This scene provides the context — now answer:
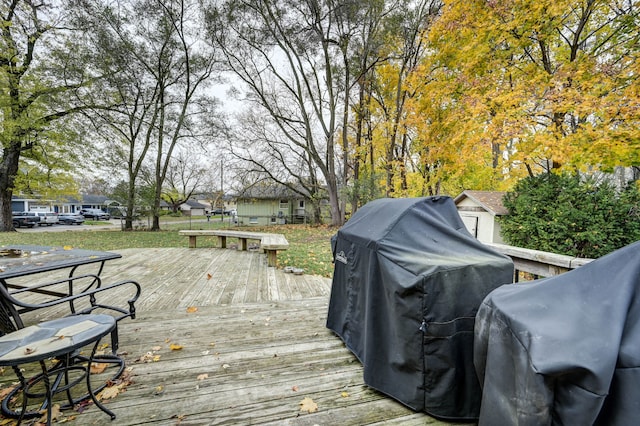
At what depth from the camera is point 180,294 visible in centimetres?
404

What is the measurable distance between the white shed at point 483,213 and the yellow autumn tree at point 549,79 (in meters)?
1.13

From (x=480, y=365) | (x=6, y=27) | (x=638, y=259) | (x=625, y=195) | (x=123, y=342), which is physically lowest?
(x=123, y=342)

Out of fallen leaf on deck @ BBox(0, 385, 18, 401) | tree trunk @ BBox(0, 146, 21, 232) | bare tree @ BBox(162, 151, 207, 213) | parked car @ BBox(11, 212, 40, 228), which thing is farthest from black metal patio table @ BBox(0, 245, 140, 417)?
bare tree @ BBox(162, 151, 207, 213)

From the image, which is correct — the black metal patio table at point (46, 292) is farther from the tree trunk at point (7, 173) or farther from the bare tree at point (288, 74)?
the tree trunk at point (7, 173)

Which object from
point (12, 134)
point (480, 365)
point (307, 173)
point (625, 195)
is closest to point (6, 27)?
point (12, 134)

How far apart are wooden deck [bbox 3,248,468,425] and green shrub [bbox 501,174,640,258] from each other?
489cm

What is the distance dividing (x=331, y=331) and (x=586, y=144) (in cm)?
624

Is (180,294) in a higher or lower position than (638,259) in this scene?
lower

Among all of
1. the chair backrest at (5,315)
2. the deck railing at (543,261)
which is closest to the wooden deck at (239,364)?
the chair backrest at (5,315)

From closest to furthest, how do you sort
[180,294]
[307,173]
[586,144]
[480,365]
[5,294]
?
[480,365]
[5,294]
[180,294]
[586,144]
[307,173]

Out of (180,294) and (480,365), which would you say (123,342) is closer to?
(180,294)

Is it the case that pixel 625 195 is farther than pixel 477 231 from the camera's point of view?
No

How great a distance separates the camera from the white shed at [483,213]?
336 inches

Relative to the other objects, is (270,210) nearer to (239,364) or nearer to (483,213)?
(483,213)
